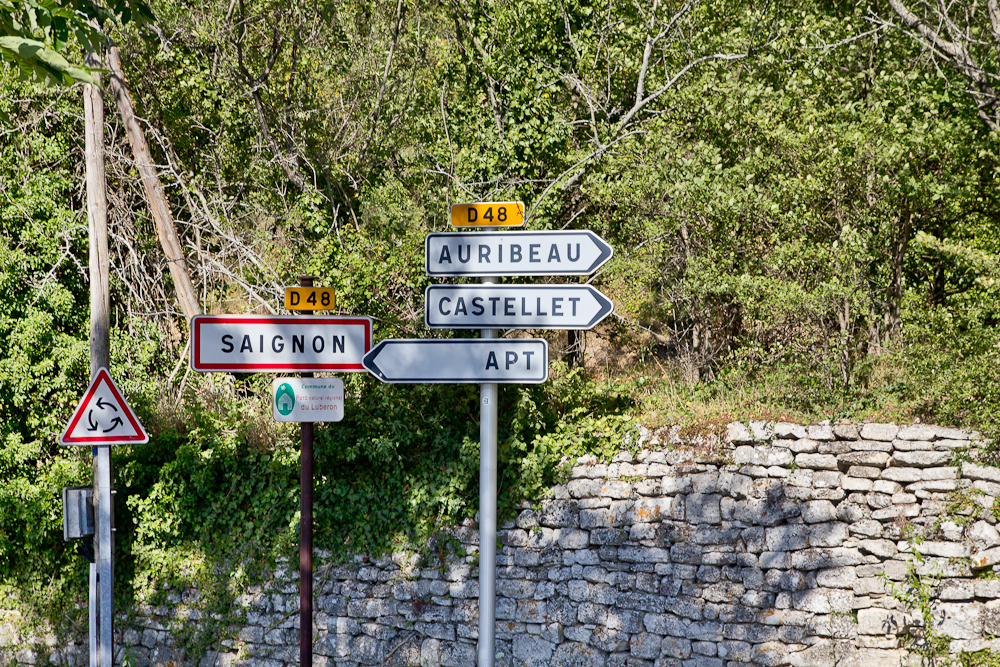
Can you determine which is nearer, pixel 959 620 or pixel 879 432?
pixel 959 620

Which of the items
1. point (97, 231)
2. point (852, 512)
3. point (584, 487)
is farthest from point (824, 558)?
point (97, 231)

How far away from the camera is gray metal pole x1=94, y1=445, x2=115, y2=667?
546 centimetres

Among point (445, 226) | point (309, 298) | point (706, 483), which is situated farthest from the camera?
point (445, 226)

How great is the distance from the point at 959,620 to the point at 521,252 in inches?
167

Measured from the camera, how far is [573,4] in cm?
864

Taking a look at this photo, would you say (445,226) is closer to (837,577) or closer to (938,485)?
(837,577)

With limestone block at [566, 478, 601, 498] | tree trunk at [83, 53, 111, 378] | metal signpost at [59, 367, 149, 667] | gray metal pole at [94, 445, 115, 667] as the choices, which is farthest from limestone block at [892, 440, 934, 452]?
tree trunk at [83, 53, 111, 378]

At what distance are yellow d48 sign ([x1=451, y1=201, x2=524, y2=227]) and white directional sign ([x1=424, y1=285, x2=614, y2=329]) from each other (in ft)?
1.10

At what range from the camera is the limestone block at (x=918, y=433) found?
5.69m

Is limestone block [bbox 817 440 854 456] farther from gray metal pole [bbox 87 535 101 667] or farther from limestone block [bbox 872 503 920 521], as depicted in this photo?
gray metal pole [bbox 87 535 101 667]

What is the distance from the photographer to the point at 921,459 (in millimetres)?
5668

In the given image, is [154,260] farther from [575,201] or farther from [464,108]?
[575,201]

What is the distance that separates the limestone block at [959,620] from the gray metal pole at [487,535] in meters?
3.67

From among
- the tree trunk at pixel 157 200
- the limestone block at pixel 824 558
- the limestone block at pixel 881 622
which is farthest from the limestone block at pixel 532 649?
the tree trunk at pixel 157 200
